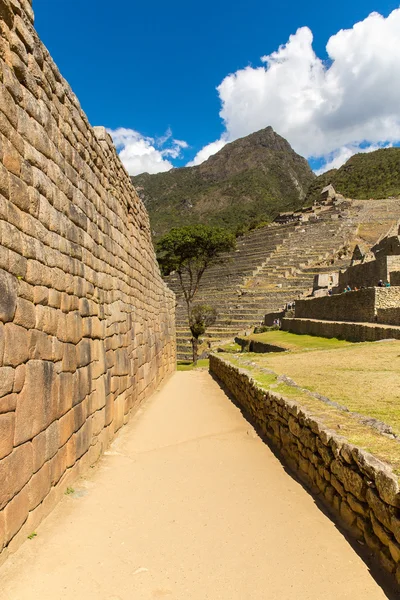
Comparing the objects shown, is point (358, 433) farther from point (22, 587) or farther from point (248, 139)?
point (248, 139)

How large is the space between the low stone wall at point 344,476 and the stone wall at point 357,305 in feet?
39.7

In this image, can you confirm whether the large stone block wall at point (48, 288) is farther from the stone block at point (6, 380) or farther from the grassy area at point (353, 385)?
the grassy area at point (353, 385)

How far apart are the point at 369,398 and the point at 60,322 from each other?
4.25 meters

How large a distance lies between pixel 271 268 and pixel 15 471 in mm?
42794

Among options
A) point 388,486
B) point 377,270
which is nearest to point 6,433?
point 388,486

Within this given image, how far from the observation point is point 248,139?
167 m

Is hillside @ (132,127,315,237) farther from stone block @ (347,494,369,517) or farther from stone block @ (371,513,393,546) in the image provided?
stone block @ (371,513,393,546)

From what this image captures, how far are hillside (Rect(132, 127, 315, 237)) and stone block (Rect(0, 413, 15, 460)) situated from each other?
8109 cm

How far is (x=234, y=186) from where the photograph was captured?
123750 millimetres

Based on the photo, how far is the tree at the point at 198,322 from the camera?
24.2 m

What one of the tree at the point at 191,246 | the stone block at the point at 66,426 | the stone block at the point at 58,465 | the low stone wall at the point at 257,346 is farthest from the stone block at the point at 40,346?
the tree at the point at 191,246

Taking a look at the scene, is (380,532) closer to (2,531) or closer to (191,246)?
(2,531)

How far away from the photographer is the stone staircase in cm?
3347

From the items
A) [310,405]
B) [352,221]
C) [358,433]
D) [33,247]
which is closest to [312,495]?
[358,433]
